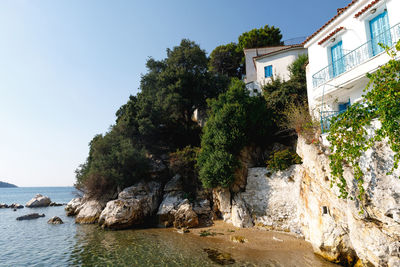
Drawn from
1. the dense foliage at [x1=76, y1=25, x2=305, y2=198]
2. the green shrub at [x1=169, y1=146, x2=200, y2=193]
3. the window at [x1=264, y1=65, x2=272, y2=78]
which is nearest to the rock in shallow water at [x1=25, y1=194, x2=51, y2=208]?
the dense foliage at [x1=76, y1=25, x2=305, y2=198]

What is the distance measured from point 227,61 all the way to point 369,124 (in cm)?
3655

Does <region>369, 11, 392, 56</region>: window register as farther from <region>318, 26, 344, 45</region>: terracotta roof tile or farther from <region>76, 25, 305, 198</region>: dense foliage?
<region>76, 25, 305, 198</region>: dense foliage

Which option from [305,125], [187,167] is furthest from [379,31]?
[187,167]

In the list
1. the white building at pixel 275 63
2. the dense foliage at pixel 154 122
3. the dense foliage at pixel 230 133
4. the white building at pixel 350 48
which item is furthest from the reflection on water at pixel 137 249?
the white building at pixel 275 63

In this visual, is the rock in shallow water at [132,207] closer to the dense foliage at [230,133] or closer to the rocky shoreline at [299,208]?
the rocky shoreline at [299,208]

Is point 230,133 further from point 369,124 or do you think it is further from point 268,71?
point 268,71

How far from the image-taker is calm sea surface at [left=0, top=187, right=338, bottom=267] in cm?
1152

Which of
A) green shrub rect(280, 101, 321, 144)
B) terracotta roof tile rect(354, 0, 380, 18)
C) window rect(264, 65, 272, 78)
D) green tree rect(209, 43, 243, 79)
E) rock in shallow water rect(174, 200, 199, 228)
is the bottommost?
rock in shallow water rect(174, 200, 199, 228)

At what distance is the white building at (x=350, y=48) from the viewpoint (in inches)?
414

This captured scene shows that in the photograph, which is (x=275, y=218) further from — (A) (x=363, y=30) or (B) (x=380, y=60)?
(A) (x=363, y=30)

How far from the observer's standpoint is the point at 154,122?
27391 millimetres

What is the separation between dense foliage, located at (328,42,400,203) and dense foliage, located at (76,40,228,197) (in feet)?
60.8

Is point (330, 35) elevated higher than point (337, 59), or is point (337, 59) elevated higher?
point (330, 35)

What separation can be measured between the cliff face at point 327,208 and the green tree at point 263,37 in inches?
1050
